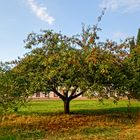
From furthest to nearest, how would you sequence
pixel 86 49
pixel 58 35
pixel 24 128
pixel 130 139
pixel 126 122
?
pixel 58 35 < pixel 86 49 < pixel 126 122 < pixel 24 128 < pixel 130 139

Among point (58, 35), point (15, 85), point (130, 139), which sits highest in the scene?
point (58, 35)

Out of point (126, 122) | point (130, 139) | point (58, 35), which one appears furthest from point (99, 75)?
point (130, 139)

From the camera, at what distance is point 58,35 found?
85.0 ft

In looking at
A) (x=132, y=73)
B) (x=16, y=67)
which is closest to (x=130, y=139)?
(x=132, y=73)

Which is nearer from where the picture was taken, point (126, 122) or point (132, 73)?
point (126, 122)

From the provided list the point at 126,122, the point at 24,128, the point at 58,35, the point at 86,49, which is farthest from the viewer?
the point at 58,35

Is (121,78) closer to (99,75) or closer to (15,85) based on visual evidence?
(99,75)

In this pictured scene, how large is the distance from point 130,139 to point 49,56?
9.74m

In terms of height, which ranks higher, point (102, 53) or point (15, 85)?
point (102, 53)

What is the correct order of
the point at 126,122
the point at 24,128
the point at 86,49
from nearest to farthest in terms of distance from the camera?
the point at 24,128, the point at 126,122, the point at 86,49

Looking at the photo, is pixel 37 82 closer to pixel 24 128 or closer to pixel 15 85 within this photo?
pixel 15 85

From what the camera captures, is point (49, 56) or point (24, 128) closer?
point (24, 128)

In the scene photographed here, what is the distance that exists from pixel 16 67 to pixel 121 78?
251 inches

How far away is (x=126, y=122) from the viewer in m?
22.6
